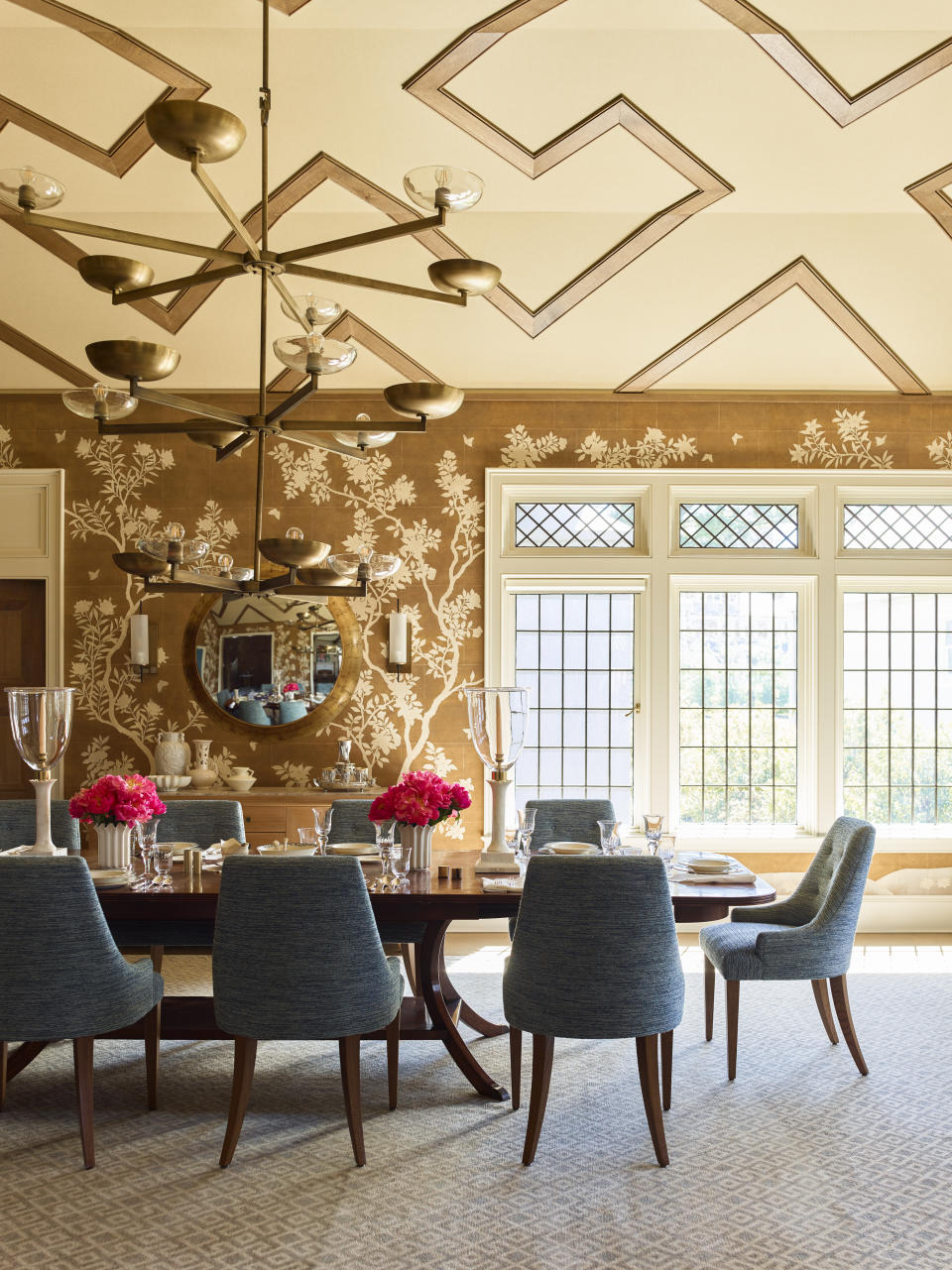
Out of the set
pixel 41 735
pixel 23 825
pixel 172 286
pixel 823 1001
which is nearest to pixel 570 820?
pixel 823 1001

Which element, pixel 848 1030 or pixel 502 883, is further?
pixel 848 1030

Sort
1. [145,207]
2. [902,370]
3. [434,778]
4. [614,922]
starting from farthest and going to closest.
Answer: [902,370], [145,207], [434,778], [614,922]

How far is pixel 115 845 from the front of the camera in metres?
3.73

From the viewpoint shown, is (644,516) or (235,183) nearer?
(235,183)

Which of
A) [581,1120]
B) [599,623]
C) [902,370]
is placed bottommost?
[581,1120]

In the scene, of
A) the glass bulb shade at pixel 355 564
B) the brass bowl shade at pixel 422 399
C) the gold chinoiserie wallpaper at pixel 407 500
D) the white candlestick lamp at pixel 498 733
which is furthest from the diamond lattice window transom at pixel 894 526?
the brass bowl shade at pixel 422 399

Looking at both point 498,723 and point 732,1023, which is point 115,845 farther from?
point 732,1023

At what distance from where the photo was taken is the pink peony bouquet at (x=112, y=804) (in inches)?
143

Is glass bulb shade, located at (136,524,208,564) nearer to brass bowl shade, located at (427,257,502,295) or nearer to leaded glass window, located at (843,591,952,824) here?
brass bowl shade, located at (427,257,502,295)

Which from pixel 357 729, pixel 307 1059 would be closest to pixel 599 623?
pixel 357 729

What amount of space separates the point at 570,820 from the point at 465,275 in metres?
2.47

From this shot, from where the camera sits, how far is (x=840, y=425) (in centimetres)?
597

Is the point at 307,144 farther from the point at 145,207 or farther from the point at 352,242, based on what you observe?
the point at 352,242

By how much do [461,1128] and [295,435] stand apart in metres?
2.16
